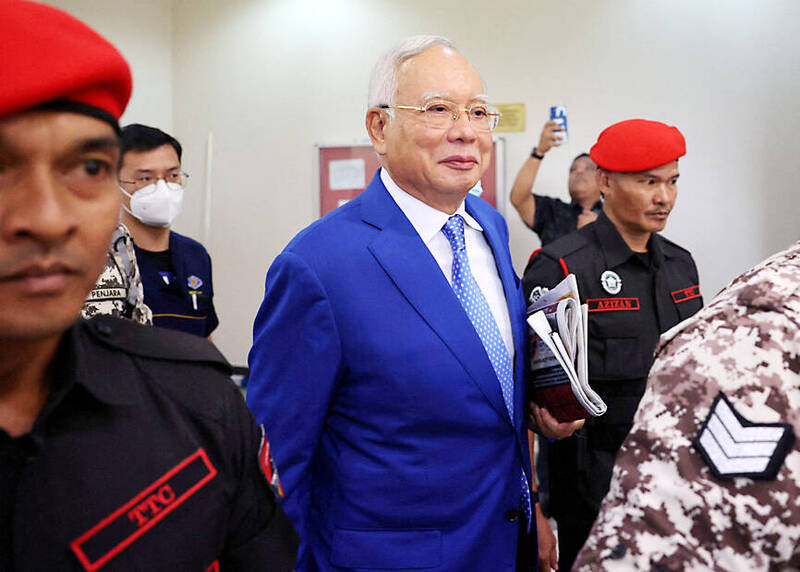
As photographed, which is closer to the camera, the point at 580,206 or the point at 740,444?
the point at 740,444

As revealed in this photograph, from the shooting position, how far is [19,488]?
0.57 metres

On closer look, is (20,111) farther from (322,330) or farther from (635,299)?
(635,299)

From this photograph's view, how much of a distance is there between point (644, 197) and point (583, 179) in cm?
172

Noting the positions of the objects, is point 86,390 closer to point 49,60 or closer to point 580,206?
point 49,60

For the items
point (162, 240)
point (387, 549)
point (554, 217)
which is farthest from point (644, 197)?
point (554, 217)

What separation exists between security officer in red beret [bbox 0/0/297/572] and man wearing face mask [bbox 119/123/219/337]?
1.50m

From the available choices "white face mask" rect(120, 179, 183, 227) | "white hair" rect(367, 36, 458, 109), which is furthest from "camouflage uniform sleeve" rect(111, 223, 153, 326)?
"white face mask" rect(120, 179, 183, 227)

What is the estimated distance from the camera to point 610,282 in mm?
2006

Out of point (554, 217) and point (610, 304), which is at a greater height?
point (554, 217)

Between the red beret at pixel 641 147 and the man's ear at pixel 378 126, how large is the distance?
39.9 inches

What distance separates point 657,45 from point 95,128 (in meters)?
4.14

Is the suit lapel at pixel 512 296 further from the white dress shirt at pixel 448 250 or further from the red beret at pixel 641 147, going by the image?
the red beret at pixel 641 147

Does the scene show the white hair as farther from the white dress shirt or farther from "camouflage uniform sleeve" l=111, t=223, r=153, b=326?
"camouflage uniform sleeve" l=111, t=223, r=153, b=326

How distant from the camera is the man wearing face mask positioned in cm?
219
